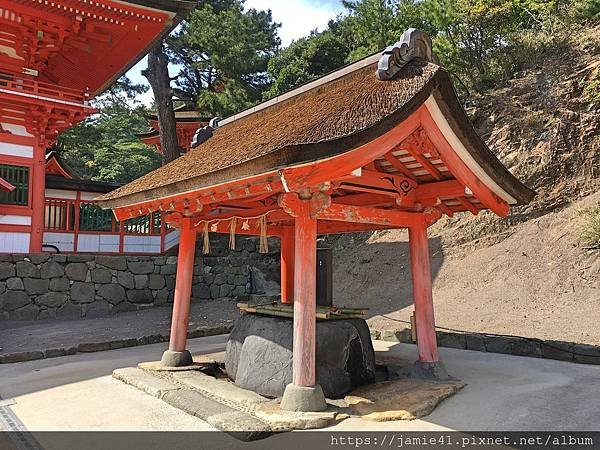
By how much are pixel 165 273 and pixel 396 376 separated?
9.39 meters

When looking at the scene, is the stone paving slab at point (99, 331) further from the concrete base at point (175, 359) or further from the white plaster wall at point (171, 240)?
the concrete base at point (175, 359)

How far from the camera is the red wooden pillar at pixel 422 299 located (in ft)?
18.8

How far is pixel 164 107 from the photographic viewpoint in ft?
57.6

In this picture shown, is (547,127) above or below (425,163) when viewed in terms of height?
above

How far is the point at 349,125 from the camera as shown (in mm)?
4066

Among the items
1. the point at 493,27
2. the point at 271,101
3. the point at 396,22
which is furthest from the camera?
the point at 396,22

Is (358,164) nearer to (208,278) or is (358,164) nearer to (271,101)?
(271,101)

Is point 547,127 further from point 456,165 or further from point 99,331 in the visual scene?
point 99,331

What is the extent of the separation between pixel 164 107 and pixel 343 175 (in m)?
15.2

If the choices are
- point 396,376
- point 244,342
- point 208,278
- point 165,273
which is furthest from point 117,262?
point 396,376

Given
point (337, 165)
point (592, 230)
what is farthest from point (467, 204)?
point (592, 230)

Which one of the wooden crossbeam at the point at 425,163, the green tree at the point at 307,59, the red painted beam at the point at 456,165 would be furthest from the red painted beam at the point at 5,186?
the green tree at the point at 307,59

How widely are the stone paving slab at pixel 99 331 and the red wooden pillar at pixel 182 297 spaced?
2.61 metres

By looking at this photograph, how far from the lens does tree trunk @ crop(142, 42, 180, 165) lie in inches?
685
